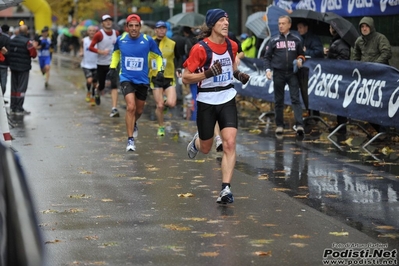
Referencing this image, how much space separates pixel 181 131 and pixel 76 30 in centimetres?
4564

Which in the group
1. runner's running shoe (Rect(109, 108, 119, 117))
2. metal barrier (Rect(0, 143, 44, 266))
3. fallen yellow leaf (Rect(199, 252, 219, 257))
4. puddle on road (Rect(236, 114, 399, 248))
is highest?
metal barrier (Rect(0, 143, 44, 266))

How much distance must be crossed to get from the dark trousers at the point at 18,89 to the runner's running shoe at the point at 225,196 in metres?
12.0

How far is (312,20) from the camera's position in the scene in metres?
17.7

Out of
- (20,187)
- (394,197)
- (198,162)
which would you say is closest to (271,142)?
(198,162)

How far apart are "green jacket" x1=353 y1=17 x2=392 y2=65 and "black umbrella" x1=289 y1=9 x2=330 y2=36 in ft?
6.27

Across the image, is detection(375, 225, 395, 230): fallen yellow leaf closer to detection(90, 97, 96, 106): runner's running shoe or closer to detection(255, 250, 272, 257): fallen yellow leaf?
detection(255, 250, 272, 257): fallen yellow leaf

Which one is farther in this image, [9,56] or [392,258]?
[9,56]

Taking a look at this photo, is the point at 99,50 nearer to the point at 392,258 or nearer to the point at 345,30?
the point at 345,30

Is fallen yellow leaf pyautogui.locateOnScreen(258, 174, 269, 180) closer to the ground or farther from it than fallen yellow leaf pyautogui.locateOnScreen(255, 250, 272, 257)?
closer to the ground

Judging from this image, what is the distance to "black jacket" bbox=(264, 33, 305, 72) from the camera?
14.8m

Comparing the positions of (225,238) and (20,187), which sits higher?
(20,187)

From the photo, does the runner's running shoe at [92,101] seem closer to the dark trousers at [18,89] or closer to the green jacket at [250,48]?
the dark trousers at [18,89]

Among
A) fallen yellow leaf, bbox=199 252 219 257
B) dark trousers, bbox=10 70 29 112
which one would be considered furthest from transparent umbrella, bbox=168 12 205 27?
fallen yellow leaf, bbox=199 252 219 257

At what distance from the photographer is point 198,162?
11.8 m
